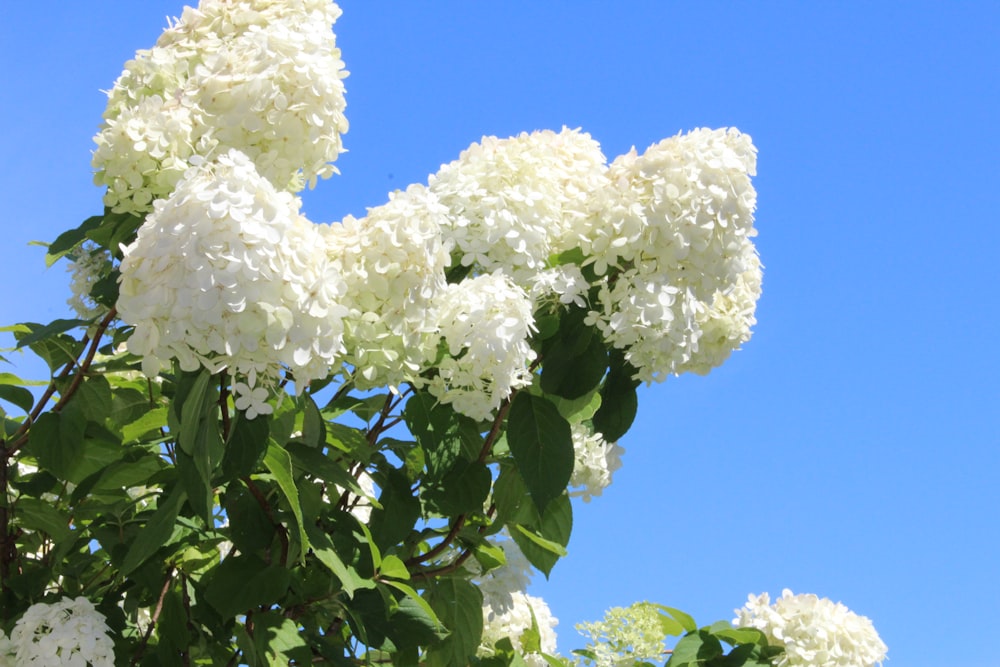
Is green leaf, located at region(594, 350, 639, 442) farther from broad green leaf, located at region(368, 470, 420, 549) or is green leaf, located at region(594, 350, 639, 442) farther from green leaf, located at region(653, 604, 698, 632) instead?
green leaf, located at region(653, 604, 698, 632)

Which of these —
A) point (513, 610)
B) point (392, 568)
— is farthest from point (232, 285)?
point (513, 610)

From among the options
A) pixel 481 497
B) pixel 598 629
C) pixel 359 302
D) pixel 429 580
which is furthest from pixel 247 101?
pixel 598 629

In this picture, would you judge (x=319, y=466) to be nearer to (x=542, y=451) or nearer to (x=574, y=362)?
(x=542, y=451)

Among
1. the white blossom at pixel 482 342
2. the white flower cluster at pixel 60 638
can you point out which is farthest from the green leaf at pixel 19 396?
the white blossom at pixel 482 342

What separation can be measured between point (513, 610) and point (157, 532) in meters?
2.08

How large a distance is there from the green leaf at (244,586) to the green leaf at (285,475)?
0.38m

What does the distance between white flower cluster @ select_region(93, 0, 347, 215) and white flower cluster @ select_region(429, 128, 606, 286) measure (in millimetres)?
386

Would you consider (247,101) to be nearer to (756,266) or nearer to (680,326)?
(680,326)

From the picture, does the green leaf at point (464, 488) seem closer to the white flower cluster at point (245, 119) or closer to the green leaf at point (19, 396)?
the white flower cluster at point (245, 119)

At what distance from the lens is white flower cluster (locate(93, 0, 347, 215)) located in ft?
9.84

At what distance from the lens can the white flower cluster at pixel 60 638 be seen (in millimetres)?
3176

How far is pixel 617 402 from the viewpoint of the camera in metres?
3.51

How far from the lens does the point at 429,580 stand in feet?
12.0

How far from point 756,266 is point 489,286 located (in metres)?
1.20
